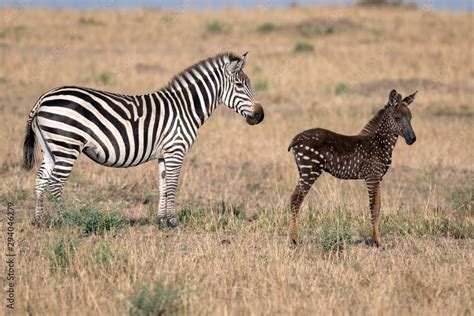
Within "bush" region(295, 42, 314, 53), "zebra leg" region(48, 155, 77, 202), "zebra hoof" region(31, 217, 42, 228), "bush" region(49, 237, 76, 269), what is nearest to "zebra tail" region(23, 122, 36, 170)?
"zebra leg" region(48, 155, 77, 202)

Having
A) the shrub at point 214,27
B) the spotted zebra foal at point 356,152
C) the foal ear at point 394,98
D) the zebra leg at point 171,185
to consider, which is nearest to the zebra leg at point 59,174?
the zebra leg at point 171,185

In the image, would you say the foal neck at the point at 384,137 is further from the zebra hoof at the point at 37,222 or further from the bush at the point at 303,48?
the bush at the point at 303,48

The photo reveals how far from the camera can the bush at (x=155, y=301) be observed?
5.83m

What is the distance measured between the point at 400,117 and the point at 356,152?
2.14ft

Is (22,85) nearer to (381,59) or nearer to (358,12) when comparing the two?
(381,59)

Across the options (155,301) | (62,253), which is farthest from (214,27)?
(155,301)

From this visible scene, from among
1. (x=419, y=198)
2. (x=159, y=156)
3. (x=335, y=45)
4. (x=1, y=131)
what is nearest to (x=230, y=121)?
(x=1, y=131)

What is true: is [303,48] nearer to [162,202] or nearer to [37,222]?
[162,202]

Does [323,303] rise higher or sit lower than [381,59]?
lower

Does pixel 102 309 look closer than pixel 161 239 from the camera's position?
Yes

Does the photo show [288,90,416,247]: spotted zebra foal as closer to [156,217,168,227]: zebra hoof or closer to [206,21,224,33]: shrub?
[156,217,168,227]: zebra hoof

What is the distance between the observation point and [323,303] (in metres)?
6.10

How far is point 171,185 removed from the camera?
9289mm

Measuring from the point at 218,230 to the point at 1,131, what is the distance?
786 cm
